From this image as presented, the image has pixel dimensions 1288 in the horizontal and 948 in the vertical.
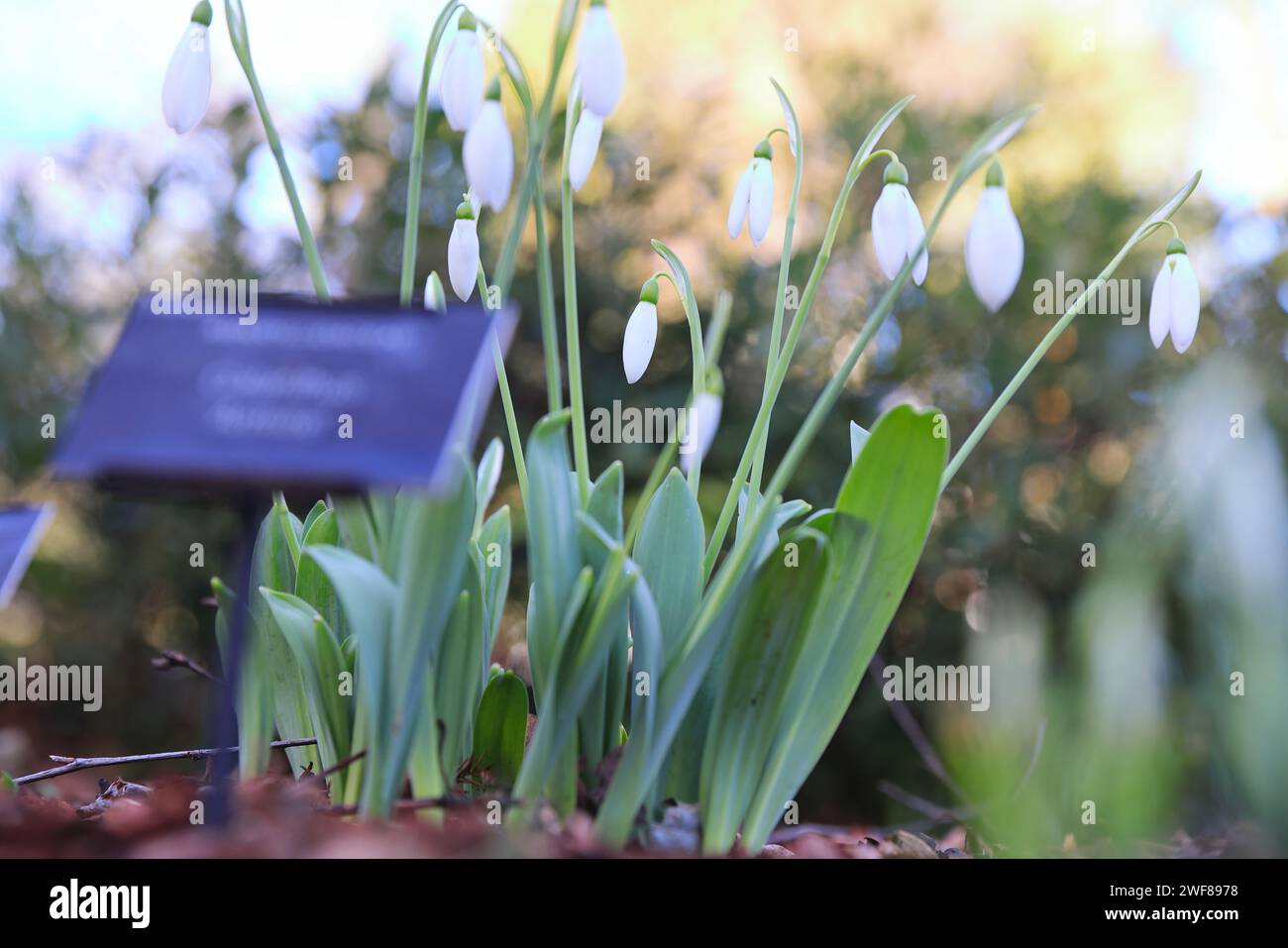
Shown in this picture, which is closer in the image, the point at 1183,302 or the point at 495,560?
the point at 1183,302

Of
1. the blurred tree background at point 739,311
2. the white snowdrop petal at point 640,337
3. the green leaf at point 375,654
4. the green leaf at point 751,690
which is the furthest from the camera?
the blurred tree background at point 739,311

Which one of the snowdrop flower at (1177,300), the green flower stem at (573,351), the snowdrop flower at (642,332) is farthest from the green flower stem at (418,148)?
the snowdrop flower at (1177,300)

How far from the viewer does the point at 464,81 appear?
1.02 metres

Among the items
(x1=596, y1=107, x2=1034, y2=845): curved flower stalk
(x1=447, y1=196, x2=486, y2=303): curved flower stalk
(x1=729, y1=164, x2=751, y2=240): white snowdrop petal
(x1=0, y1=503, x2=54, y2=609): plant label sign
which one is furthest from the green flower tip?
(x1=0, y1=503, x2=54, y2=609): plant label sign

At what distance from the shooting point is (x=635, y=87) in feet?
11.3

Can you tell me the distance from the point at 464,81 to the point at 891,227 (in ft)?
1.59

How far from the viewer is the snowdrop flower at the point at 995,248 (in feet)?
3.09

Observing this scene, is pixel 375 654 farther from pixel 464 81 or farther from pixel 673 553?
pixel 464 81

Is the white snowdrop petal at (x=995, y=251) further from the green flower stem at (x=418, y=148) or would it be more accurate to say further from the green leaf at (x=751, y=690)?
the green flower stem at (x=418, y=148)

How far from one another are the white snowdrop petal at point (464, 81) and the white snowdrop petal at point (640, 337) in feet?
1.00

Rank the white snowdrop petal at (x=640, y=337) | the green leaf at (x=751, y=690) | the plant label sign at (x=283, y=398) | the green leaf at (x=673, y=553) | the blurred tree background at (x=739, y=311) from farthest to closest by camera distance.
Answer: the blurred tree background at (x=739, y=311)
the white snowdrop petal at (x=640, y=337)
the green leaf at (x=673, y=553)
the green leaf at (x=751, y=690)
the plant label sign at (x=283, y=398)

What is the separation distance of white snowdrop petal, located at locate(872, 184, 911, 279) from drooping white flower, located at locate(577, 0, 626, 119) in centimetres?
33

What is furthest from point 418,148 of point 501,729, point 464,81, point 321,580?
point 501,729

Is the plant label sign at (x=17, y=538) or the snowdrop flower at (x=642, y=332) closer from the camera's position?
the plant label sign at (x=17, y=538)
